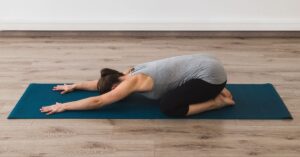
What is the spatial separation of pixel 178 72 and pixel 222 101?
15.4 inches

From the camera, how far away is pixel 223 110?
2.69 meters

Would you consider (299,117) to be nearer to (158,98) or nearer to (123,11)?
(158,98)

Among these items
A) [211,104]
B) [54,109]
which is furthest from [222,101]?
[54,109]

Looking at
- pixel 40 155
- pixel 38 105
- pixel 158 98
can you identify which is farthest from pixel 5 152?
pixel 158 98

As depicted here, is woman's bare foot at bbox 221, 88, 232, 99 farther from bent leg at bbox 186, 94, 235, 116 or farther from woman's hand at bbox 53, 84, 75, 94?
woman's hand at bbox 53, 84, 75, 94

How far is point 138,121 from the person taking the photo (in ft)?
8.42

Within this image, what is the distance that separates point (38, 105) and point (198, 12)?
229 centimetres

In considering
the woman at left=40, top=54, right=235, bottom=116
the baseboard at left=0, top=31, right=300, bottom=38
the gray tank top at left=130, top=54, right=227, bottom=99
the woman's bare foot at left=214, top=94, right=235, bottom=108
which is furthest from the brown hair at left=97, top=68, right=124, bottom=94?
the baseboard at left=0, top=31, right=300, bottom=38

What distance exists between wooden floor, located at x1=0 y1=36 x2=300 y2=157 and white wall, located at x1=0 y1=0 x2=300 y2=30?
7.0 inches

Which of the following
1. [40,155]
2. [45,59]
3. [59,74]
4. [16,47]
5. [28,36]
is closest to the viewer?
[40,155]

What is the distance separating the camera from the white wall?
426 centimetres

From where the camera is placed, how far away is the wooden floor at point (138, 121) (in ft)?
7.49

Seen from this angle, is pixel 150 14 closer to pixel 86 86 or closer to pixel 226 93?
pixel 86 86

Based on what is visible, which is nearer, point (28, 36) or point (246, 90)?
point (246, 90)
